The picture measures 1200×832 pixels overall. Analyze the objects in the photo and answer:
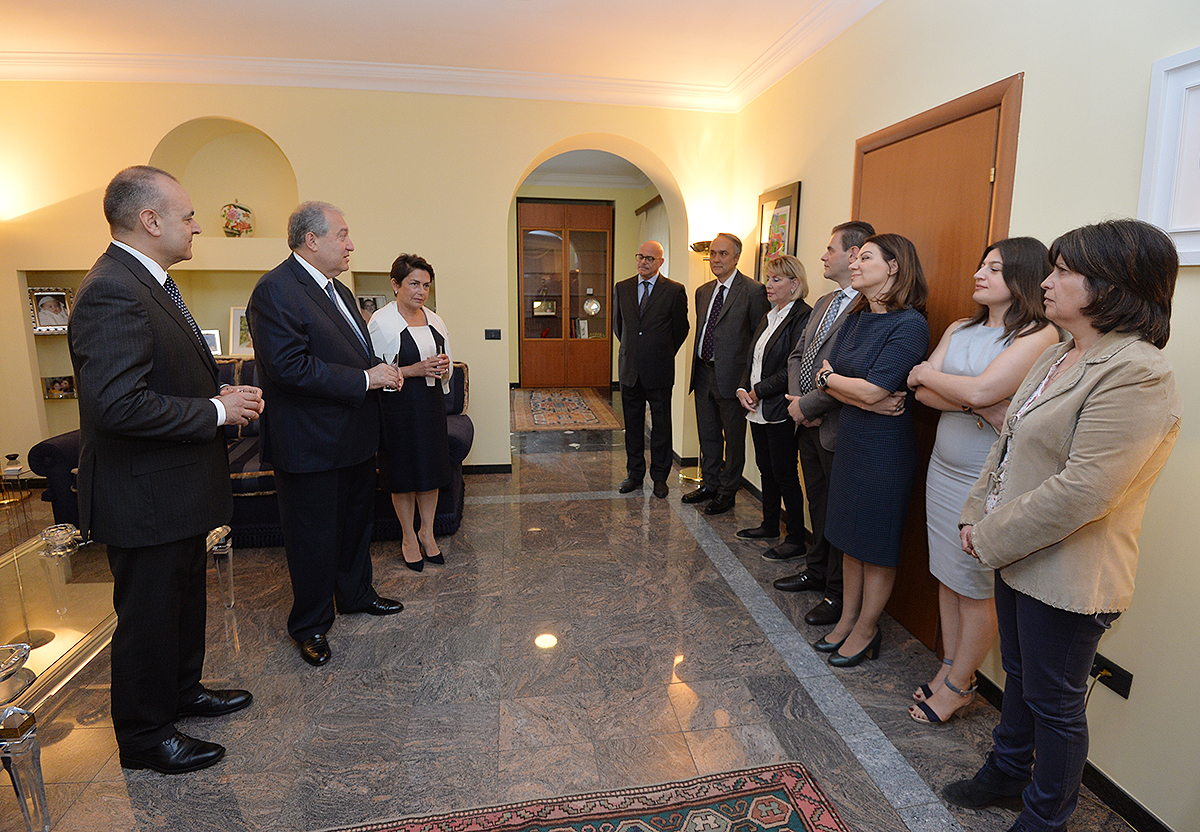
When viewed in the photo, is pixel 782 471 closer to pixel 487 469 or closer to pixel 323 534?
pixel 323 534

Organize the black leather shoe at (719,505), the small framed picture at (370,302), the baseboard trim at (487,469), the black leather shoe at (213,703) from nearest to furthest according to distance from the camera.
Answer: the black leather shoe at (213,703)
the black leather shoe at (719,505)
the small framed picture at (370,302)
the baseboard trim at (487,469)

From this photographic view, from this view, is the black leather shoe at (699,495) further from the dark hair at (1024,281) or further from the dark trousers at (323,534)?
the dark hair at (1024,281)

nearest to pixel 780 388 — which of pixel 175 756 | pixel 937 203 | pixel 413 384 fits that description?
pixel 937 203

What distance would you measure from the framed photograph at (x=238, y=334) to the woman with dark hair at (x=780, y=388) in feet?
12.4

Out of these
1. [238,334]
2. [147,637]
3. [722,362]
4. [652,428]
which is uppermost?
[238,334]

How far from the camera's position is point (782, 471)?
11.5ft

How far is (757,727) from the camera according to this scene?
7.14 ft

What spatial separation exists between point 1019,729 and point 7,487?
19.5ft

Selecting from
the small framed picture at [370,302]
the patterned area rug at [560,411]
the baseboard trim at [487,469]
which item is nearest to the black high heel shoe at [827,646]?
the baseboard trim at [487,469]

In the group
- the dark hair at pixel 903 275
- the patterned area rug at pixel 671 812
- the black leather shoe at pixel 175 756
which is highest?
the dark hair at pixel 903 275

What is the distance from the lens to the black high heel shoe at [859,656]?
8.23ft

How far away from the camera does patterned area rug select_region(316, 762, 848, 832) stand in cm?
176

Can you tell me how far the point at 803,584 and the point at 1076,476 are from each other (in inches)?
74.3

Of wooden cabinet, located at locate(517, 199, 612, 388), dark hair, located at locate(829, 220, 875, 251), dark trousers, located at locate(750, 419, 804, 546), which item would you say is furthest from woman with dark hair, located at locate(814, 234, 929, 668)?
wooden cabinet, located at locate(517, 199, 612, 388)
